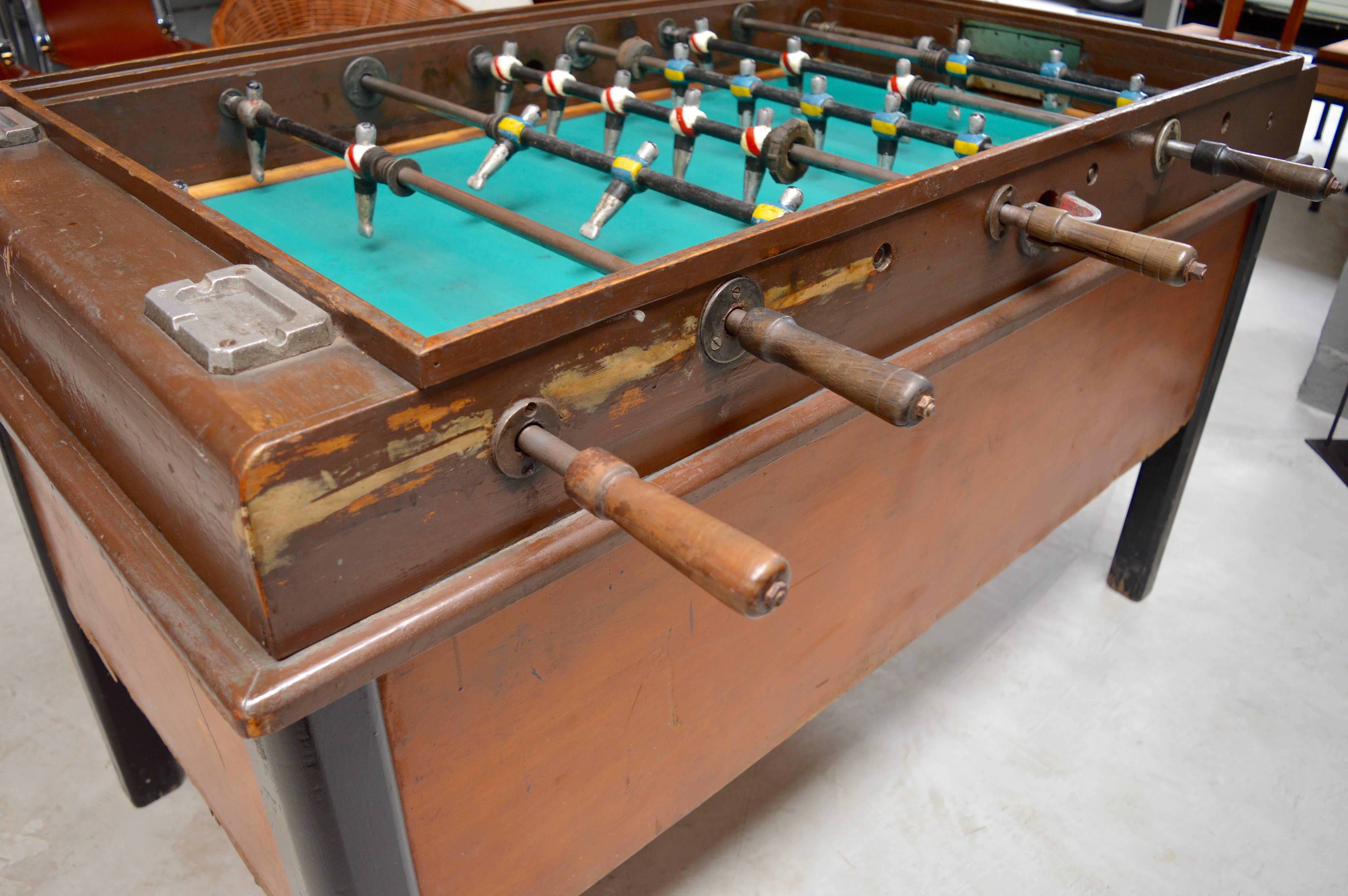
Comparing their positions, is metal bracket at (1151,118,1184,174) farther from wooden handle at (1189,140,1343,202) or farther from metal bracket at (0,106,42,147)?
metal bracket at (0,106,42,147)

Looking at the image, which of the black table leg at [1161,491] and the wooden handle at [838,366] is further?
the black table leg at [1161,491]

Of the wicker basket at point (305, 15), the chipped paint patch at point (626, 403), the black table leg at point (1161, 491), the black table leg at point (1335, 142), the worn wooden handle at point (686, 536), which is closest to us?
the worn wooden handle at point (686, 536)

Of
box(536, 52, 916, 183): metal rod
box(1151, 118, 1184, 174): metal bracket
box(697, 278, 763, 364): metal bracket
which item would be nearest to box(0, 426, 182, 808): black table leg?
box(536, 52, 916, 183): metal rod

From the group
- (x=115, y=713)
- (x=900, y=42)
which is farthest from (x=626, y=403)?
(x=900, y=42)

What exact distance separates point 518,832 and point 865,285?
2.15 ft

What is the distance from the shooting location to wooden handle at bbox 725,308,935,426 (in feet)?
2.50

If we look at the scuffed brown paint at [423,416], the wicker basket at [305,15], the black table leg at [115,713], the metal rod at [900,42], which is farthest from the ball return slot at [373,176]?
the wicker basket at [305,15]

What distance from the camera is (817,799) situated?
5.76ft

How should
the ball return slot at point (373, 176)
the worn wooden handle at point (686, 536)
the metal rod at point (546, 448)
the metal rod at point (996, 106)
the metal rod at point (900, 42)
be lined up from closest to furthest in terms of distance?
the worn wooden handle at point (686, 536) → the metal rod at point (546, 448) → the ball return slot at point (373, 176) → the metal rod at point (996, 106) → the metal rod at point (900, 42)

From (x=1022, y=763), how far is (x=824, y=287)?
1229 millimetres

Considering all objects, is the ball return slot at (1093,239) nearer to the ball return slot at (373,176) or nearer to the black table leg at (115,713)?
the ball return slot at (373,176)

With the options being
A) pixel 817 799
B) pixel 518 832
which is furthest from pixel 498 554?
pixel 817 799

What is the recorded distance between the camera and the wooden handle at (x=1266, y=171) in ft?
Answer: 3.94

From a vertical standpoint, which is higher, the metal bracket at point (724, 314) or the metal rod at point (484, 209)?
the metal rod at point (484, 209)
